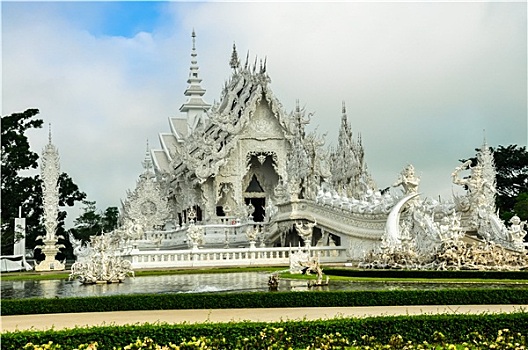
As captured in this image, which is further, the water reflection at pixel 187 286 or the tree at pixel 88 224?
the tree at pixel 88 224

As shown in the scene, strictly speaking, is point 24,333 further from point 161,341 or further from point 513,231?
point 513,231

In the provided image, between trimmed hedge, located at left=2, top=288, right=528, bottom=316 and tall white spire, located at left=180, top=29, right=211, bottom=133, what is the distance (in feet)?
119

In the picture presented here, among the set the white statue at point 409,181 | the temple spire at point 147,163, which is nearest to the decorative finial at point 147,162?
the temple spire at point 147,163

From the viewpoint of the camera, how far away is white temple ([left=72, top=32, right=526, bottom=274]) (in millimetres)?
20609

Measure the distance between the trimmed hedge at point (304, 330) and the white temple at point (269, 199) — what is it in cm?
922

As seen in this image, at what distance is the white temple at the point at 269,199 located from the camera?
20609mm

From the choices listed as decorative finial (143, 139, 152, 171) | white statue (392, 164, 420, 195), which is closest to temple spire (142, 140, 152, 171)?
decorative finial (143, 139, 152, 171)

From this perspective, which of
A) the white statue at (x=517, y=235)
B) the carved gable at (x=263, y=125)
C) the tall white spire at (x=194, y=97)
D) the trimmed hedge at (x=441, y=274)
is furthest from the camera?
the tall white spire at (x=194, y=97)

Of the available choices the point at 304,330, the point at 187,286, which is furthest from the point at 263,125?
the point at 304,330

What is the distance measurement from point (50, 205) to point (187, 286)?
518 inches

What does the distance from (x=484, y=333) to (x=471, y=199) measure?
13342 mm

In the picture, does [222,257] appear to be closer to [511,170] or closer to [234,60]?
[234,60]

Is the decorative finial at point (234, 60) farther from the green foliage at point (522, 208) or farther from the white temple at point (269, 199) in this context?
the green foliage at point (522, 208)

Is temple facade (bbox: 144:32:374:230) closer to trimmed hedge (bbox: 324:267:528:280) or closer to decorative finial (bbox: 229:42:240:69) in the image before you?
decorative finial (bbox: 229:42:240:69)
